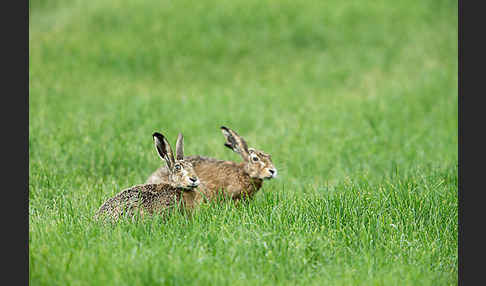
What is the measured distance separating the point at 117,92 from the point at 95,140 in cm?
405

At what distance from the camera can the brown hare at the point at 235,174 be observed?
23.7 ft

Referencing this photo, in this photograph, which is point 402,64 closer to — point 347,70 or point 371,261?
point 347,70

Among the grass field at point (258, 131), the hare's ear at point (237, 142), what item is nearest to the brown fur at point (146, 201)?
the grass field at point (258, 131)

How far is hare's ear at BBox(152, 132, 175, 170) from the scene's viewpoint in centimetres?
652

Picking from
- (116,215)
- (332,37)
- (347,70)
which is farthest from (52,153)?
(332,37)

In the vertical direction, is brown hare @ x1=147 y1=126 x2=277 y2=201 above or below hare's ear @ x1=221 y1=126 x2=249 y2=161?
below

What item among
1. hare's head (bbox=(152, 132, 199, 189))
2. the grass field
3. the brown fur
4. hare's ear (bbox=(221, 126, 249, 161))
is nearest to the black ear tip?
hare's head (bbox=(152, 132, 199, 189))

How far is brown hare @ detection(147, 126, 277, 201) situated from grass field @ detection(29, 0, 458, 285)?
320mm

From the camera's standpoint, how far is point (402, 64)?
1585cm

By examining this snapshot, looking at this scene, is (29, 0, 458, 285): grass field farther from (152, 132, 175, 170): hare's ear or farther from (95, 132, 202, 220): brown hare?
(152, 132, 175, 170): hare's ear

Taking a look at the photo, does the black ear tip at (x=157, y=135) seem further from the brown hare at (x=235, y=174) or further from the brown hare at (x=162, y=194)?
the brown hare at (x=235, y=174)

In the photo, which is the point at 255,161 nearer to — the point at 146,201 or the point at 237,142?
the point at 237,142

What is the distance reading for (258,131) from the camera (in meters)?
11.5

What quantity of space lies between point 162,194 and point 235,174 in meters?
1.36
